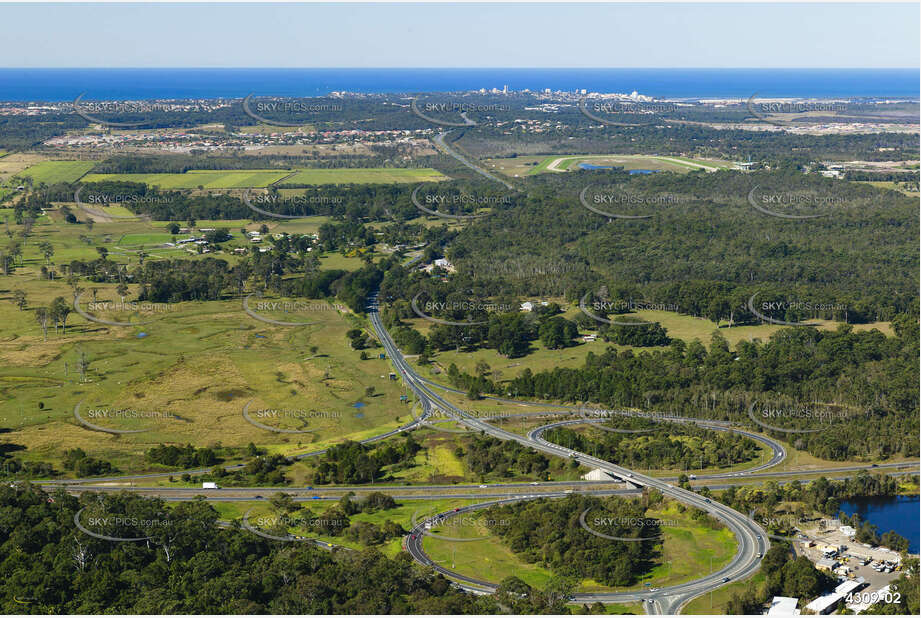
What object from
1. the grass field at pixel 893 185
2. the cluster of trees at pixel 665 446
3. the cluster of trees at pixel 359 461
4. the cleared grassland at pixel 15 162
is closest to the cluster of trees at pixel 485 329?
the cluster of trees at pixel 665 446

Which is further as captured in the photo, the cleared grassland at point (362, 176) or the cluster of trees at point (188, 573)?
the cleared grassland at point (362, 176)

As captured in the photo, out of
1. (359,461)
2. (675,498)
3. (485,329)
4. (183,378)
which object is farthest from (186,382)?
(675,498)

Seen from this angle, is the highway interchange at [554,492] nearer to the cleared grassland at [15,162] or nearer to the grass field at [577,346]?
the grass field at [577,346]

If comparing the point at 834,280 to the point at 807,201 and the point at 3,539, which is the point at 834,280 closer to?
the point at 807,201

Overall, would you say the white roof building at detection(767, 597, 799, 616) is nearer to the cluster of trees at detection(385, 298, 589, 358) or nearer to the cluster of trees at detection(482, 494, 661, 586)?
the cluster of trees at detection(482, 494, 661, 586)

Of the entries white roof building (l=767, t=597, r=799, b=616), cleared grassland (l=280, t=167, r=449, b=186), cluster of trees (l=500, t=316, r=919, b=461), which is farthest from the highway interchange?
cleared grassland (l=280, t=167, r=449, b=186)

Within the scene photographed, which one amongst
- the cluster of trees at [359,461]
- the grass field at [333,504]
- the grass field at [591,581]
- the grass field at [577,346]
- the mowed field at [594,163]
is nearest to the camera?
the grass field at [591,581]

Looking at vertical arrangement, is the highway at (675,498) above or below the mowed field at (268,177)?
below
